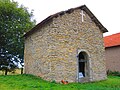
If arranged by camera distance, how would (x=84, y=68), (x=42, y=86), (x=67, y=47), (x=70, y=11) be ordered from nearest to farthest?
(x=42, y=86) → (x=67, y=47) → (x=70, y=11) → (x=84, y=68)

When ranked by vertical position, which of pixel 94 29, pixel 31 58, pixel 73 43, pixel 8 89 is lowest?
pixel 8 89

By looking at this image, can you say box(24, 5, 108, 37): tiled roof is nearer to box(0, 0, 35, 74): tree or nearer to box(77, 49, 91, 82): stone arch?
box(77, 49, 91, 82): stone arch

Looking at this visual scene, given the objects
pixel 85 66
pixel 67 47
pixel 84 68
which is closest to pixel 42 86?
pixel 67 47

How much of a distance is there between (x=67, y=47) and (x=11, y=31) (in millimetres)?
14639

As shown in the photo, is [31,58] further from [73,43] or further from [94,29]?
[94,29]

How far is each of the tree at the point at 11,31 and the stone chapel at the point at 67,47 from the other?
9.67 m

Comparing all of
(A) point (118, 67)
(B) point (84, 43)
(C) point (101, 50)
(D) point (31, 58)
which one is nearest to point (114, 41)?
(A) point (118, 67)

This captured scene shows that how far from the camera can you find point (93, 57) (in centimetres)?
1966

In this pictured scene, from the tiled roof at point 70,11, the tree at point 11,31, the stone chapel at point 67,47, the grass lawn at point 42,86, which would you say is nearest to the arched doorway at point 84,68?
the stone chapel at point 67,47

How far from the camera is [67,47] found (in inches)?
698

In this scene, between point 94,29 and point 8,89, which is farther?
point 94,29

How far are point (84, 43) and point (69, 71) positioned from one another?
3181 mm

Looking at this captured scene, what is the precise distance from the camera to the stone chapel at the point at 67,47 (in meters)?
17.0

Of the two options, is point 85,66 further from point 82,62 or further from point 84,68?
point 82,62
